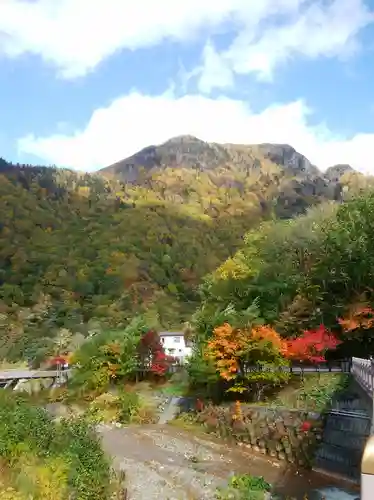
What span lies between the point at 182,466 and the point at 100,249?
89328mm

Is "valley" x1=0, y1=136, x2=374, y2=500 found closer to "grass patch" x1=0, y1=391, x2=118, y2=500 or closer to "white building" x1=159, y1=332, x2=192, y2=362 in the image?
"grass patch" x1=0, y1=391, x2=118, y2=500

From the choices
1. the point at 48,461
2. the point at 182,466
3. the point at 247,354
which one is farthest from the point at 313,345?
the point at 48,461

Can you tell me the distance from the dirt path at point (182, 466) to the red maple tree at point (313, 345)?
6.23 metres

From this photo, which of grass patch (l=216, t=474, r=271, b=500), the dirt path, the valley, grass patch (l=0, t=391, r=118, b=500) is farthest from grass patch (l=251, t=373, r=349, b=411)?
grass patch (l=0, t=391, r=118, b=500)

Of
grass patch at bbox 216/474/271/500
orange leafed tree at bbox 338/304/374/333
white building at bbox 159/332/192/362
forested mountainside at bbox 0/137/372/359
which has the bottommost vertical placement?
grass patch at bbox 216/474/271/500

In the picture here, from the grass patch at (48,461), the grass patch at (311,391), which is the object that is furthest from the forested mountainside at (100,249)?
the grass patch at (48,461)

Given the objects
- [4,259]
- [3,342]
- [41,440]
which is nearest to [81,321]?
[3,342]

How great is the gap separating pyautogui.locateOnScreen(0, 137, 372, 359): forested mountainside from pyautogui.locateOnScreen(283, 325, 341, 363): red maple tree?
1292 inches

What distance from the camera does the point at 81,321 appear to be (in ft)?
267

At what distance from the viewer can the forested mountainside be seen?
83.6 meters

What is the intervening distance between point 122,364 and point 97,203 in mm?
110397

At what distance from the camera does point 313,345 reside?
27953 mm

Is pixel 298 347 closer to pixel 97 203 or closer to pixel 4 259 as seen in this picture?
pixel 4 259

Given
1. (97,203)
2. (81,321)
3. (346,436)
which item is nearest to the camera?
(346,436)
